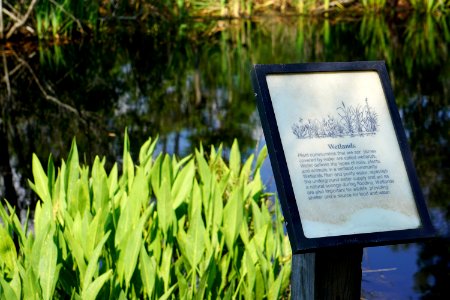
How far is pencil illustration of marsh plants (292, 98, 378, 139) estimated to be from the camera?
1.87m

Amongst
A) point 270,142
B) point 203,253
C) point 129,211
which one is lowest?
point 203,253

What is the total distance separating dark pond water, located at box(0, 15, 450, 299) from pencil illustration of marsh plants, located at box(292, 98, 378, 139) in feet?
4.81

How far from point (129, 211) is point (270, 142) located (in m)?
0.70

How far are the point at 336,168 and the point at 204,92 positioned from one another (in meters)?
5.91

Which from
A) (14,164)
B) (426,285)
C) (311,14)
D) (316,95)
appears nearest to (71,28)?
(311,14)

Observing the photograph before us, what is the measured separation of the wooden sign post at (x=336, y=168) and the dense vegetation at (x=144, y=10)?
7.78 meters

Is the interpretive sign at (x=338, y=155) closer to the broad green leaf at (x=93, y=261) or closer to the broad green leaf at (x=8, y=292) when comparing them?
the broad green leaf at (x=93, y=261)

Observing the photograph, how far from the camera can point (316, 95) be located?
6.30ft

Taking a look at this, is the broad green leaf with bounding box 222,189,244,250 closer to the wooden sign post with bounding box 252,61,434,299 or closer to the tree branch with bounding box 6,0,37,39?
the wooden sign post with bounding box 252,61,434,299

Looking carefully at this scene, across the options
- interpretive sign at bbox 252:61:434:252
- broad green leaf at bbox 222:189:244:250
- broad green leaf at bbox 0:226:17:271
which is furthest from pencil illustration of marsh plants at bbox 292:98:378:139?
broad green leaf at bbox 0:226:17:271

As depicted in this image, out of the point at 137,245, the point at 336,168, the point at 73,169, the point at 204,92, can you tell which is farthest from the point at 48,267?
the point at 204,92

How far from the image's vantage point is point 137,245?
2188mm

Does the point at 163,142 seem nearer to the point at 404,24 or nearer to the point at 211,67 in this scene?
the point at 211,67

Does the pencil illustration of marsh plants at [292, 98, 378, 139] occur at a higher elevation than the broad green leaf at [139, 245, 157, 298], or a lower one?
higher
